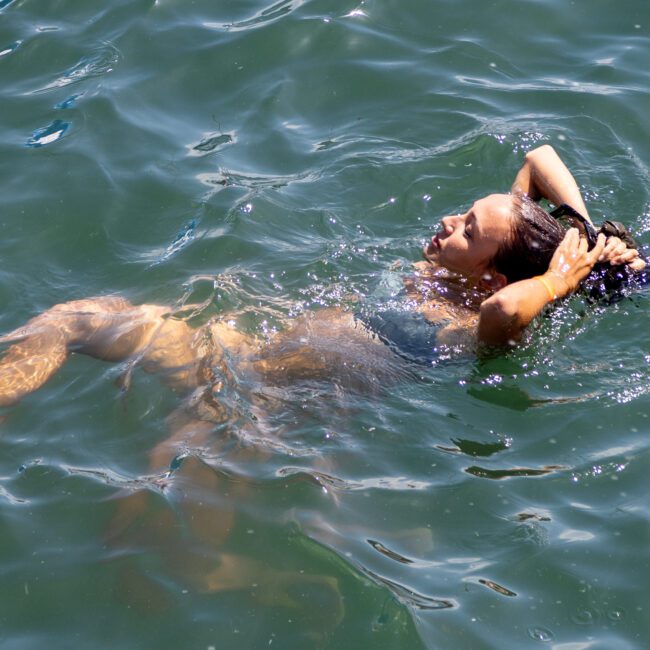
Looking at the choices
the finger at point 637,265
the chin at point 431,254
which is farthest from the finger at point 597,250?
the chin at point 431,254

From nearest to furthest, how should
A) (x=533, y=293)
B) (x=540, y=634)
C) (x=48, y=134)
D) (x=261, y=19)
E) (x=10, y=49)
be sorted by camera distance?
(x=540, y=634) < (x=533, y=293) < (x=48, y=134) < (x=10, y=49) < (x=261, y=19)

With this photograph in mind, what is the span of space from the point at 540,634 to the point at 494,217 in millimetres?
2365

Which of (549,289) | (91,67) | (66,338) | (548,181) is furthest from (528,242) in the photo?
(91,67)

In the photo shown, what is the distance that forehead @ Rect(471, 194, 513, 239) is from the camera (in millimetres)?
5621

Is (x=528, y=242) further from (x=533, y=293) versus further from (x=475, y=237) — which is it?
(x=533, y=293)

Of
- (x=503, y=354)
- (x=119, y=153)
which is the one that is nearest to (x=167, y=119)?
(x=119, y=153)

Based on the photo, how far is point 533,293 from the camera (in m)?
5.31

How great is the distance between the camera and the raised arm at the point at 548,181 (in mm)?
6266

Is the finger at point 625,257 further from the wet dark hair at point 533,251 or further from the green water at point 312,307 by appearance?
the green water at point 312,307

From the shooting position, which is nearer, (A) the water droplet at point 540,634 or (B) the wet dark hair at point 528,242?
(A) the water droplet at point 540,634

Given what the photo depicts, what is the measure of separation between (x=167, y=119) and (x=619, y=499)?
4.99 m

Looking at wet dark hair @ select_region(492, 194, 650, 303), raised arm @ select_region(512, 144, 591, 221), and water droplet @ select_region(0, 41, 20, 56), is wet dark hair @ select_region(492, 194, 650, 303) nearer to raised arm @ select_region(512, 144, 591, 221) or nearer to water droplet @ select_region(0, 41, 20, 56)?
raised arm @ select_region(512, 144, 591, 221)

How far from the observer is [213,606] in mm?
4492

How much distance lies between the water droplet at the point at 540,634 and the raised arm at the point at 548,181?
2759 mm
